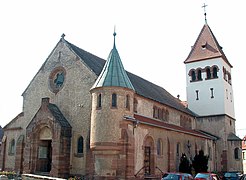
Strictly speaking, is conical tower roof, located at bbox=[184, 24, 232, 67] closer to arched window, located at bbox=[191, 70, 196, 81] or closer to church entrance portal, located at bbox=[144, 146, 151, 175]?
arched window, located at bbox=[191, 70, 196, 81]

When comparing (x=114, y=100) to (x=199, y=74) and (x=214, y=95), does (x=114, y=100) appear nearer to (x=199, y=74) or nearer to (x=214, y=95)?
(x=214, y=95)

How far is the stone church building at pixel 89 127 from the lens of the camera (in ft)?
78.4

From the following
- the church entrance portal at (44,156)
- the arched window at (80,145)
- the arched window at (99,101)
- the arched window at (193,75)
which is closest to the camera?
the arched window at (99,101)

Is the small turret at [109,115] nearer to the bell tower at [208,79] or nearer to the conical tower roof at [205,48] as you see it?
the bell tower at [208,79]

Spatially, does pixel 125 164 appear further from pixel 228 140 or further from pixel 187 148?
pixel 228 140

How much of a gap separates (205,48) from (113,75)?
27.4 meters

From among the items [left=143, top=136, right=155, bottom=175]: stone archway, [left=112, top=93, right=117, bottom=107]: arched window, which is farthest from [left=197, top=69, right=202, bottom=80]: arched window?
[left=112, top=93, right=117, bottom=107]: arched window

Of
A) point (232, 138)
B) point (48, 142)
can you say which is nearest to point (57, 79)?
point (48, 142)

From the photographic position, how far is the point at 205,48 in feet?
159

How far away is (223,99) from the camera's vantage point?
45.3m

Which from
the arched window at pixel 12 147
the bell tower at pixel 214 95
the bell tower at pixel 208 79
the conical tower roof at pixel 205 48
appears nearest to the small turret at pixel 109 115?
the arched window at pixel 12 147

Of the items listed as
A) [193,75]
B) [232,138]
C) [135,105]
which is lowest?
[232,138]

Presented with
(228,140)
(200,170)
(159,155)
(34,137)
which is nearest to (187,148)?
(200,170)

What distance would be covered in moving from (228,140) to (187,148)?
39.1 feet
